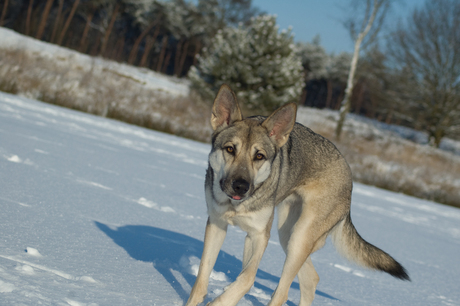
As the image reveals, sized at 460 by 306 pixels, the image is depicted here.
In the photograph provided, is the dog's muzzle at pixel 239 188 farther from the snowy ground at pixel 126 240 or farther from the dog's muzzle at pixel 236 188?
the snowy ground at pixel 126 240

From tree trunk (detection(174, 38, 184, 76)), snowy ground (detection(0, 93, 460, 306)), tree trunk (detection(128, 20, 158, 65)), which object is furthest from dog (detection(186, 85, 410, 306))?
tree trunk (detection(174, 38, 184, 76))

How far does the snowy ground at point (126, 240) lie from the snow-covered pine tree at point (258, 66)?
14.0 m

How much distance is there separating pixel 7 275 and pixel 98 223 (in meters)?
1.49

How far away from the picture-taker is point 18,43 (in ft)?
58.8

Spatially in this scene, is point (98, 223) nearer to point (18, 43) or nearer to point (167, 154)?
point (167, 154)

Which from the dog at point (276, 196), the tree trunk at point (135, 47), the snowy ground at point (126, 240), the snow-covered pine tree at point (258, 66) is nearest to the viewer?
the snowy ground at point (126, 240)

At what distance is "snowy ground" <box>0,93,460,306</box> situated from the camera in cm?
236

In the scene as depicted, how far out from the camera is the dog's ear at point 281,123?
287cm

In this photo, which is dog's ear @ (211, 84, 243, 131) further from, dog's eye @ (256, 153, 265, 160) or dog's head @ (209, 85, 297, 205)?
dog's eye @ (256, 153, 265, 160)

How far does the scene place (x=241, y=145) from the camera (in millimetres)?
2729

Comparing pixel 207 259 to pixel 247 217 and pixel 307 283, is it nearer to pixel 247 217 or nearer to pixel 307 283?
pixel 247 217

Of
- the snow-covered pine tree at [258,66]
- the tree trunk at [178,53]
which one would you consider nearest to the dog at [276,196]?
the snow-covered pine tree at [258,66]

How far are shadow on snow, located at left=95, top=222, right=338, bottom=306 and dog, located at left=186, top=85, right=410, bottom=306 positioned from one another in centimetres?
33

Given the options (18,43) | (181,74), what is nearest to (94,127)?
(18,43)
